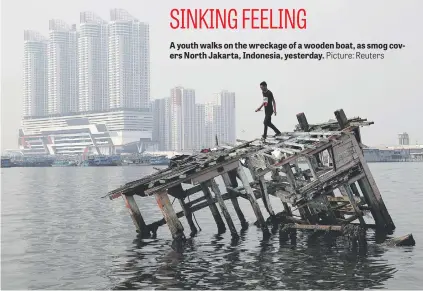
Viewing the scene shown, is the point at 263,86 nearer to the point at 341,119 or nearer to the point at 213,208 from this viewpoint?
the point at 341,119

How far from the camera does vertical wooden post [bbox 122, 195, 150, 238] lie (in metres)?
24.8

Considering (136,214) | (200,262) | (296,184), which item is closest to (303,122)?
(296,184)

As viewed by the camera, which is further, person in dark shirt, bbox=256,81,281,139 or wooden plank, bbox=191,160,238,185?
person in dark shirt, bbox=256,81,281,139

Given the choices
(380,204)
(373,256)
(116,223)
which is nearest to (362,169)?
(380,204)

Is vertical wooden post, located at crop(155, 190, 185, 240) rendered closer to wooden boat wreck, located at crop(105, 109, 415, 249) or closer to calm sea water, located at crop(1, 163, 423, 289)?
wooden boat wreck, located at crop(105, 109, 415, 249)

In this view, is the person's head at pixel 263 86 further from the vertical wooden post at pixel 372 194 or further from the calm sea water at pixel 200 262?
the calm sea water at pixel 200 262

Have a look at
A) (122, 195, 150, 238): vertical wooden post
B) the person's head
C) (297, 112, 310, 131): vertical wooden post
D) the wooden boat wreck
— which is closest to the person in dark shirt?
the person's head

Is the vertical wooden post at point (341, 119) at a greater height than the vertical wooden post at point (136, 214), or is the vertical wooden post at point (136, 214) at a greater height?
the vertical wooden post at point (341, 119)

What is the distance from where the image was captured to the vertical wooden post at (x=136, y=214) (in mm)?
A: 24766

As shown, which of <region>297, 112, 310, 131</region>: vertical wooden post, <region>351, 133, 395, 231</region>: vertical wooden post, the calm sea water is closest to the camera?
the calm sea water

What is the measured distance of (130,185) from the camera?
982 inches

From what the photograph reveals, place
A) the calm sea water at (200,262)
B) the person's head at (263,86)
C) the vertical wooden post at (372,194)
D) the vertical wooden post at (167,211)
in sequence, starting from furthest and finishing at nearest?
the person's head at (263,86), the vertical wooden post at (372,194), the vertical wooden post at (167,211), the calm sea water at (200,262)

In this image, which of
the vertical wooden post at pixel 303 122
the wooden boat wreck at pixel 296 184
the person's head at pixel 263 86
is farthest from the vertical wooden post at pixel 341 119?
the vertical wooden post at pixel 303 122

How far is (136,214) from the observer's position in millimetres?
25297
